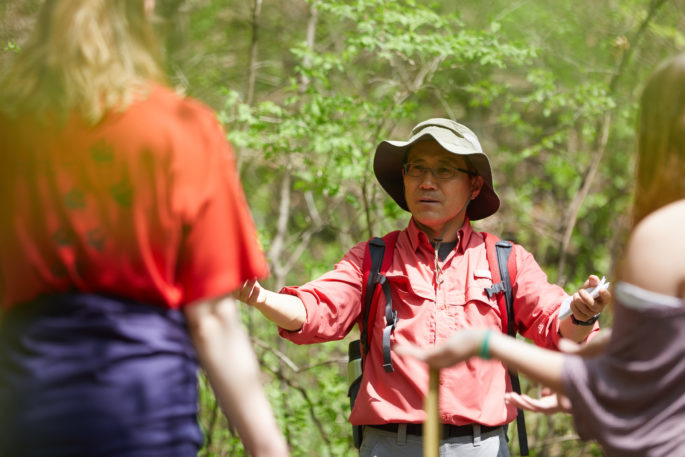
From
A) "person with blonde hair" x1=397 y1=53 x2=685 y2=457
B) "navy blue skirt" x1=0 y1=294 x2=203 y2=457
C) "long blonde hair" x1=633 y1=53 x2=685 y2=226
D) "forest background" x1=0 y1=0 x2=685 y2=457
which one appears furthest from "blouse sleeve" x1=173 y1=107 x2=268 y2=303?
"forest background" x1=0 y1=0 x2=685 y2=457

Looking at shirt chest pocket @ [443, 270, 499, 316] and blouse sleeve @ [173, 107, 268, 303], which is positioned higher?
blouse sleeve @ [173, 107, 268, 303]

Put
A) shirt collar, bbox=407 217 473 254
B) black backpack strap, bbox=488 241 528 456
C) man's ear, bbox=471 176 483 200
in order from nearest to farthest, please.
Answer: black backpack strap, bbox=488 241 528 456
shirt collar, bbox=407 217 473 254
man's ear, bbox=471 176 483 200

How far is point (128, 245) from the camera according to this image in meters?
1.53

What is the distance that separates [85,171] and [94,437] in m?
0.54

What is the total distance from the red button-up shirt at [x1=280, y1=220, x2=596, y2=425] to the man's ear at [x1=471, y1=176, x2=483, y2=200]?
11.1 inches

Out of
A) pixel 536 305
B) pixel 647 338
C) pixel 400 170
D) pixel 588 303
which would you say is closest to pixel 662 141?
pixel 647 338

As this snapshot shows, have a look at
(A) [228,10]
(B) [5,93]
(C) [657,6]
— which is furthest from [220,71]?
(B) [5,93]

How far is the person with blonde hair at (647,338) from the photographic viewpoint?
1662mm

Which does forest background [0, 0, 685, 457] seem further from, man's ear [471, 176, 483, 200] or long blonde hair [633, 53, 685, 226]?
long blonde hair [633, 53, 685, 226]

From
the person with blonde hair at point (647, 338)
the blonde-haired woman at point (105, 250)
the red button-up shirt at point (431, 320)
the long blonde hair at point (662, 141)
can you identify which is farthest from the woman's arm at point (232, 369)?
the red button-up shirt at point (431, 320)

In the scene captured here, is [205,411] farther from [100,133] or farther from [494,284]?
[100,133]

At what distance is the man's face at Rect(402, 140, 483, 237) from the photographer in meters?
3.13

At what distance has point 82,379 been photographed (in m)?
1.51

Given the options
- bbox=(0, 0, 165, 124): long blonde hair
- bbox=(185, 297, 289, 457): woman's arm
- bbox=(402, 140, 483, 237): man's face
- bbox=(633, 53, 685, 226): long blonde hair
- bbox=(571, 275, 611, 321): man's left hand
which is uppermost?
bbox=(0, 0, 165, 124): long blonde hair
